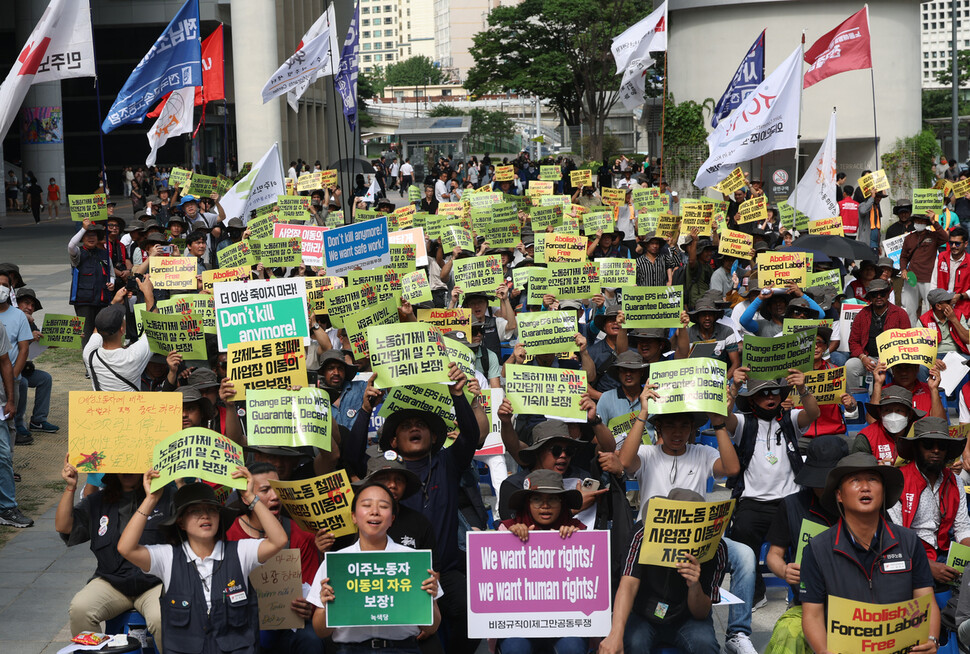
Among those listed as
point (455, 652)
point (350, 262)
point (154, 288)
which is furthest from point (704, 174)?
point (455, 652)

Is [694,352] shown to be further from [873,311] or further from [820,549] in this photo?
[820,549]

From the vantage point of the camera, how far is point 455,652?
6766 mm

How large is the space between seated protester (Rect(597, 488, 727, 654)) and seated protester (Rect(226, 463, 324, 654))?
64.4 inches

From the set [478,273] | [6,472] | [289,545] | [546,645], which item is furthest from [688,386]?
[6,472]

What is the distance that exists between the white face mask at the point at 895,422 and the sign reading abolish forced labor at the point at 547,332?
2572 mm

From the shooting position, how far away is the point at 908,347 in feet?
29.2

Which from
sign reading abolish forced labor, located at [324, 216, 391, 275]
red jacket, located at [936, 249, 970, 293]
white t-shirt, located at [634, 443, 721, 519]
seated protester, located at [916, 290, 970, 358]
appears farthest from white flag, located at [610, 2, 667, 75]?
white t-shirt, located at [634, 443, 721, 519]

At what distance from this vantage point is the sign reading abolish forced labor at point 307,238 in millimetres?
14359

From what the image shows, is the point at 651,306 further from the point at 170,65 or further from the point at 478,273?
the point at 170,65

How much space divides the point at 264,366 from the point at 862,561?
4.36m

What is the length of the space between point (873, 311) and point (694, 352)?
2274 millimetres

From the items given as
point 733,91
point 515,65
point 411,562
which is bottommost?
point 411,562

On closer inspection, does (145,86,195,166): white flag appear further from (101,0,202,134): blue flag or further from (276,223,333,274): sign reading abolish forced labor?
(276,223,333,274): sign reading abolish forced labor

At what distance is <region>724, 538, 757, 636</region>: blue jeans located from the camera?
7.17 metres
